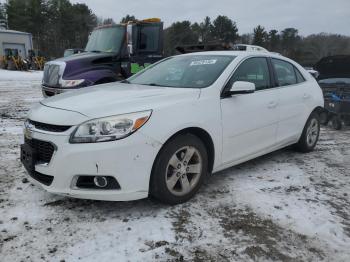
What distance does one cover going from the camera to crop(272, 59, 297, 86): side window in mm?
4870

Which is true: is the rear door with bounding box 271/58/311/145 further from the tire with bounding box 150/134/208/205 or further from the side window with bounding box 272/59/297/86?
the tire with bounding box 150/134/208/205

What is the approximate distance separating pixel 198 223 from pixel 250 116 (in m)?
1.55

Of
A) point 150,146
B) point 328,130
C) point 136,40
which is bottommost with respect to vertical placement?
point 328,130

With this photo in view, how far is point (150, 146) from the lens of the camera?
3.10m

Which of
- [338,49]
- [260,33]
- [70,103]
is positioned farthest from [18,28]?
[70,103]

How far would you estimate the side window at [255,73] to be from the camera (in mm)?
4211

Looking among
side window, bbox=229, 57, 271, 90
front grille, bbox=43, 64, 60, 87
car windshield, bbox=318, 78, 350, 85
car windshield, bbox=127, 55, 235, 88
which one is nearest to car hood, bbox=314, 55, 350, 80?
car windshield, bbox=318, 78, 350, 85

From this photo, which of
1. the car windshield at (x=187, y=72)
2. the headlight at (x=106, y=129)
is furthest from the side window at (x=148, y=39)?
the headlight at (x=106, y=129)

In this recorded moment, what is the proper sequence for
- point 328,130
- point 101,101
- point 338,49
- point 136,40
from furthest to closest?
point 338,49, point 136,40, point 328,130, point 101,101

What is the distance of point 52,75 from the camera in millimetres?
7641

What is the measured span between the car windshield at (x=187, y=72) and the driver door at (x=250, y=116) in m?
0.23

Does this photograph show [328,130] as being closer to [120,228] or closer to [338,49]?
[120,228]

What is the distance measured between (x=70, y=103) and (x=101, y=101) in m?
0.32

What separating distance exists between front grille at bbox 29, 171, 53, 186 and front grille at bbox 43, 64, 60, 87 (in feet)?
14.6
